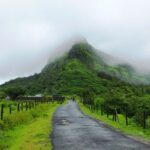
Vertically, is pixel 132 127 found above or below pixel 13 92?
below

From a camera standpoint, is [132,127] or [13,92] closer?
[132,127]

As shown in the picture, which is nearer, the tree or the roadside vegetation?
the roadside vegetation

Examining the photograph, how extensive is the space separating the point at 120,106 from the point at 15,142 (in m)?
41.3

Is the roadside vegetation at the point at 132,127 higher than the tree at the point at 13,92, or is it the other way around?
the tree at the point at 13,92

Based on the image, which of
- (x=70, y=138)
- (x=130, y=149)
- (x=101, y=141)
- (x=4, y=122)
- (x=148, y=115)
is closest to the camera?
(x=130, y=149)

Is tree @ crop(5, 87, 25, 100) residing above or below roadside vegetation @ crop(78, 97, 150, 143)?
above

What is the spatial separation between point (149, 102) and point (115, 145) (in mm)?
36294

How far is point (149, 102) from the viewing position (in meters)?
56.1

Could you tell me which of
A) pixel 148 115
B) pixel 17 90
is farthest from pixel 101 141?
pixel 17 90

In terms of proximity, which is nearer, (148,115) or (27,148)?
(27,148)

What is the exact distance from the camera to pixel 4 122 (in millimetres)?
31562

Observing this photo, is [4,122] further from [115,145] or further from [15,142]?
[115,145]

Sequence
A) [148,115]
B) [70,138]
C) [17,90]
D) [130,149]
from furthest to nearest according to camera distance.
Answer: [17,90] → [148,115] → [70,138] → [130,149]

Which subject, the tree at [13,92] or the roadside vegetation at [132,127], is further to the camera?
the tree at [13,92]
